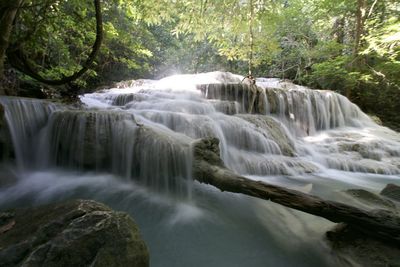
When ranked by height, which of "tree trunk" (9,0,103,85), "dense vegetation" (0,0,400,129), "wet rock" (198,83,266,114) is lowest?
"wet rock" (198,83,266,114)

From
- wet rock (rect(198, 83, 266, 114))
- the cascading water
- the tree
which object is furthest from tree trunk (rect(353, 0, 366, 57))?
the tree

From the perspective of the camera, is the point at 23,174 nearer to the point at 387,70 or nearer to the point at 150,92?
the point at 150,92

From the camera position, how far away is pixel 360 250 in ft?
7.80

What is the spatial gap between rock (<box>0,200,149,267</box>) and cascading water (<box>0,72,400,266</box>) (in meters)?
0.81

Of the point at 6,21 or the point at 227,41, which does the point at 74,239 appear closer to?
the point at 6,21

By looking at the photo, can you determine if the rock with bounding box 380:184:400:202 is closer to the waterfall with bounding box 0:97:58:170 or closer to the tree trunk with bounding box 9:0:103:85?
the tree trunk with bounding box 9:0:103:85

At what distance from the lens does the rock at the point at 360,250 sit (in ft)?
7.26

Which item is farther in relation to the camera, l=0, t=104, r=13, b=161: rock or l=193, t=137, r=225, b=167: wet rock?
l=0, t=104, r=13, b=161: rock

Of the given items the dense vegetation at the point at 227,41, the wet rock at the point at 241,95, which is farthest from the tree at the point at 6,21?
the wet rock at the point at 241,95

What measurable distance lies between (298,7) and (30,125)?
47.6 ft

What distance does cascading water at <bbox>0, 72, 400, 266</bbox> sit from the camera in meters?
2.92

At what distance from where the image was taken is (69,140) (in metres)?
5.07

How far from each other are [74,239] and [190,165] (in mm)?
2285

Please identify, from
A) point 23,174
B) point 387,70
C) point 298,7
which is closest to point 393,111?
point 387,70
